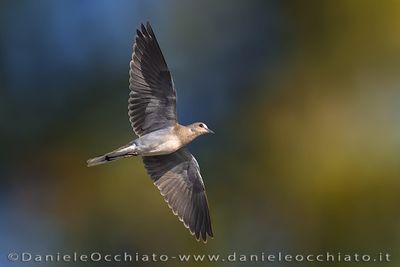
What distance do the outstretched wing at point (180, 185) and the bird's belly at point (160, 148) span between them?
0.41m

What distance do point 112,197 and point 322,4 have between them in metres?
3.36

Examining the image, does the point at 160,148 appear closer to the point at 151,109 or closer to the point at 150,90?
the point at 151,109

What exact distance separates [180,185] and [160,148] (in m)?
0.63

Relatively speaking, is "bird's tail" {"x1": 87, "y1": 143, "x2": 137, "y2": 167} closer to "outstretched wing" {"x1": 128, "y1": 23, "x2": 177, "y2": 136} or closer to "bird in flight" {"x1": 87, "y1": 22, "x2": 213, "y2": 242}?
"bird in flight" {"x1": 87, "y1": 22, "x2": 213, "y2": 242}

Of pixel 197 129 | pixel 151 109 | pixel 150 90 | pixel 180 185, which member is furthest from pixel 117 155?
pixel 180 185

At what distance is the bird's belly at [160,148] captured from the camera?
7.34m

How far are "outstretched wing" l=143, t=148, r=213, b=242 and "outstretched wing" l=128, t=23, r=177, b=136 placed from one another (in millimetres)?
435

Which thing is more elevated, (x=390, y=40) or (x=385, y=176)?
(x=390, y=40)

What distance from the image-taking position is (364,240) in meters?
8.79

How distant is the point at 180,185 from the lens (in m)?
7.89

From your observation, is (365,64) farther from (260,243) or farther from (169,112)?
(169,112)

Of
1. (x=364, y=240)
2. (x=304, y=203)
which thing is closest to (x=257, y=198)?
(x=304, y=203)

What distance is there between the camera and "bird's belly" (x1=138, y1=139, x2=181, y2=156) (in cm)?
734

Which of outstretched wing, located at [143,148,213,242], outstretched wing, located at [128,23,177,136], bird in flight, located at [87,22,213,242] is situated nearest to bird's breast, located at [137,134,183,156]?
bird in flight, located at [87,22,213,242]
